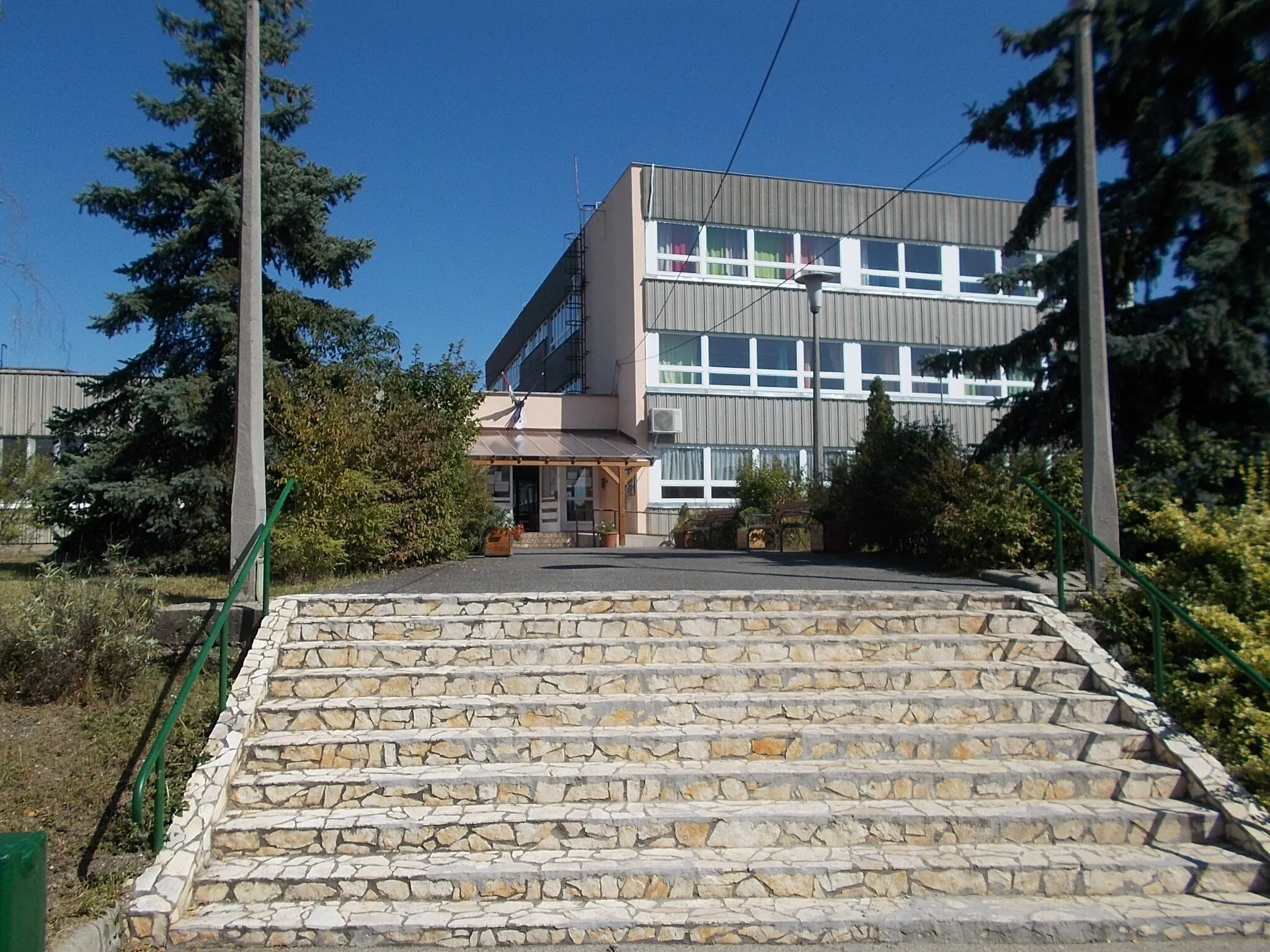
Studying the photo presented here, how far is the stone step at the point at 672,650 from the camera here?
24.3 ft

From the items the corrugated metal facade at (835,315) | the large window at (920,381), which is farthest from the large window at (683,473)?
the large window at (920,381)

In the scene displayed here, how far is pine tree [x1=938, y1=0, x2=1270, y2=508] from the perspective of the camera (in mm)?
10969

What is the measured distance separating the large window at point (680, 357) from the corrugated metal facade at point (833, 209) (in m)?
3.29

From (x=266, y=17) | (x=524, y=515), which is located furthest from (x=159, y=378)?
(x=524, y=515)

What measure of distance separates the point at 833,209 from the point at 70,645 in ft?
79.4

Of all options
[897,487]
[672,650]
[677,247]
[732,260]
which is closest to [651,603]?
[672,650]

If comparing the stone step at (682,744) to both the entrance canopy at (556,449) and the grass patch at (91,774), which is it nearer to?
the grass patch at (91,774)

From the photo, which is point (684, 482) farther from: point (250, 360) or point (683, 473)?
point (250, 360)

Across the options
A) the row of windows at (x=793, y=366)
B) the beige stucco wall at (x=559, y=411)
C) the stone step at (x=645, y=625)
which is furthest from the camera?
the beige stucco wall at (x=559, y=411)

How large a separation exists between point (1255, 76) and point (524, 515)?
804 inches

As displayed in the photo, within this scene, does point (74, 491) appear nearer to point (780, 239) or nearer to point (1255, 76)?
point (1255, 76)

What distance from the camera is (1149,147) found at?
459 inches

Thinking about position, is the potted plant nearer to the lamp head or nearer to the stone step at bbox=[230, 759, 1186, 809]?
the lamp head

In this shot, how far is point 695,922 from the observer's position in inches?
201
